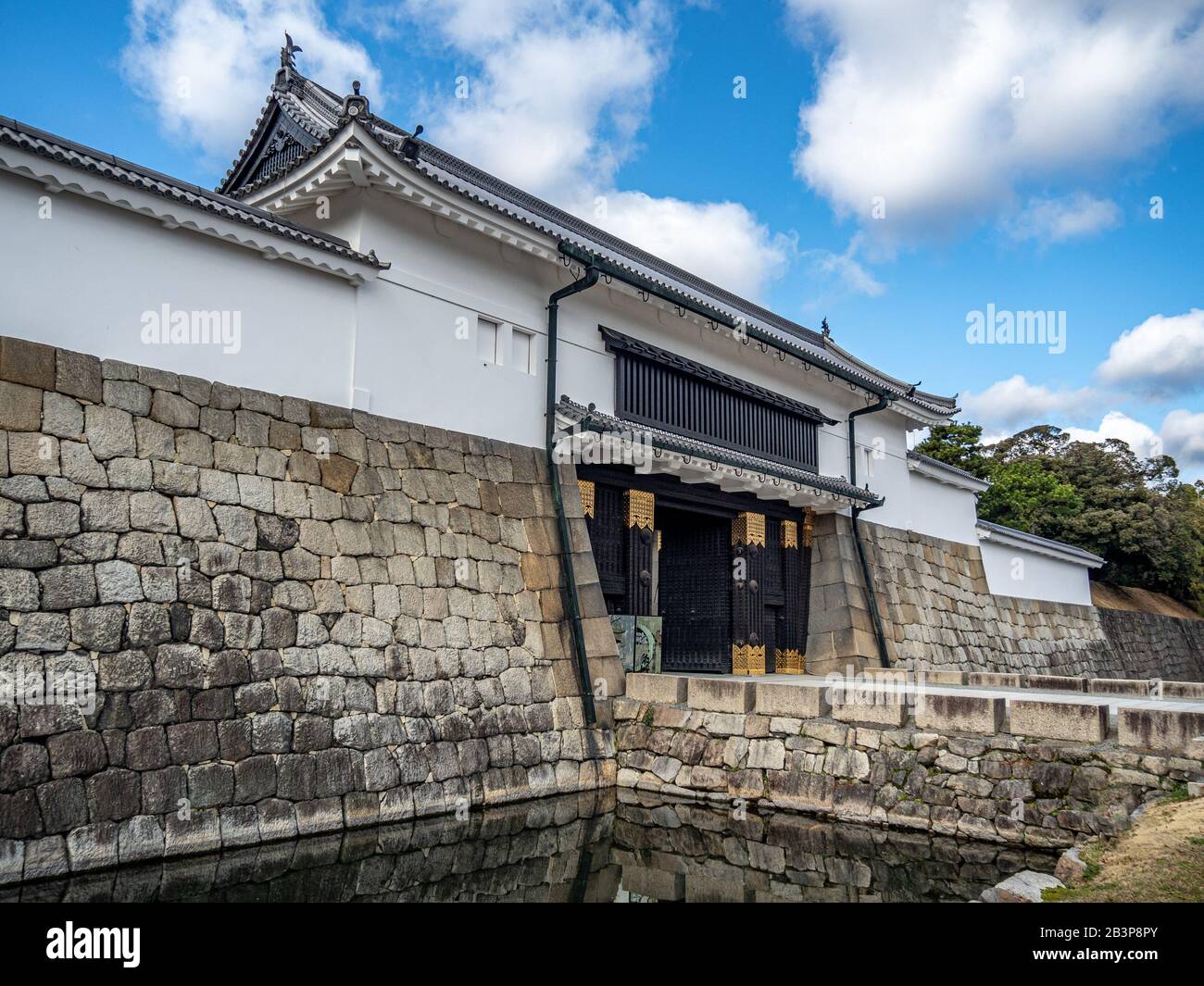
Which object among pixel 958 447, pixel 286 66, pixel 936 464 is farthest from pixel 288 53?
pixel 958 447

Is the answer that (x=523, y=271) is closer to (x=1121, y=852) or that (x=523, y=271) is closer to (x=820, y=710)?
(x=820, y=710)

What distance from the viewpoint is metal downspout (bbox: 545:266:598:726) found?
9.76 metres

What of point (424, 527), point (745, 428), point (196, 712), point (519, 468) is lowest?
point (196, 712)

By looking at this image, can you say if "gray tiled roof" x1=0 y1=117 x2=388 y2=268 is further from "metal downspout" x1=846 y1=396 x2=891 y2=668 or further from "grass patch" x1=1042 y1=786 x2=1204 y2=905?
"metal downspout" x1=846 y1=396 x2=891 y2=668

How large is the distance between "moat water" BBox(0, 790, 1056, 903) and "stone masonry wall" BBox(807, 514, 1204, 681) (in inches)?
273

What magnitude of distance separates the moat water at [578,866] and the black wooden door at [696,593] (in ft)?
17.4

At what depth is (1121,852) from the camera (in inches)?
217

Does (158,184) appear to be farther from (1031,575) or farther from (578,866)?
(1031,575)

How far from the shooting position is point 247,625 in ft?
23.6

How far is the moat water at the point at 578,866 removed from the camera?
576 centimetres

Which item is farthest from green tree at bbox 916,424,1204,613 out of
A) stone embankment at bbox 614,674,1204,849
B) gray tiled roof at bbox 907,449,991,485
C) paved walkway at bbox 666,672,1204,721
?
stone embankment at bbox 614,674,1204,849

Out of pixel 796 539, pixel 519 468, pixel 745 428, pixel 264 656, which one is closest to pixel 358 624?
pixel 264 656

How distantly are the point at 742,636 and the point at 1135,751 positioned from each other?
7274 millimetres

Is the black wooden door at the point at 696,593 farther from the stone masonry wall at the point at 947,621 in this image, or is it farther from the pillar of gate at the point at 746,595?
the stone masonry wall at the point at 947,621
